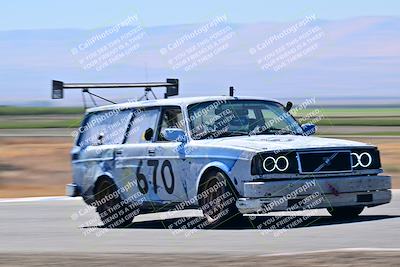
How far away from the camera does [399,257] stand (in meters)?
10.3

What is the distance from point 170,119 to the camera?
1541cm

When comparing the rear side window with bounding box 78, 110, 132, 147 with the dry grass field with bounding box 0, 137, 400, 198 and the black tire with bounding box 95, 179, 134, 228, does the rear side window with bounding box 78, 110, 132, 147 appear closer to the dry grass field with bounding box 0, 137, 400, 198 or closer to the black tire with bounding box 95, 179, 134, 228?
the black tire with bounding box 95, 179, 134, 228

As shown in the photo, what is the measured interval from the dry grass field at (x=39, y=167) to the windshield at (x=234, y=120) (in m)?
9.31

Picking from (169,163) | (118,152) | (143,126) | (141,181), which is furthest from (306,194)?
(118,152)

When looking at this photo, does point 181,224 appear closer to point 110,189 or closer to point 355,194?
point 110,189

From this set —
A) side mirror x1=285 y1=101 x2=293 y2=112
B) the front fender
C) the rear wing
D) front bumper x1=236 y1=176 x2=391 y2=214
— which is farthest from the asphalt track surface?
the rear wing

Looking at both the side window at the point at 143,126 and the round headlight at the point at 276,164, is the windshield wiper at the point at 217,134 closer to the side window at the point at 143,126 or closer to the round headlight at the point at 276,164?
the side window at the point at 143,126

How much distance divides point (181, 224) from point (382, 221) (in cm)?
263

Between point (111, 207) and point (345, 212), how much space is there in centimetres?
315

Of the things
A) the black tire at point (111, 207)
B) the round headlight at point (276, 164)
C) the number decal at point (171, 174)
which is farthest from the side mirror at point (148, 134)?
the round headlight at point (276, 164)

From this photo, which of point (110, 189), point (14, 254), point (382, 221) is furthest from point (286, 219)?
point (14, 254)

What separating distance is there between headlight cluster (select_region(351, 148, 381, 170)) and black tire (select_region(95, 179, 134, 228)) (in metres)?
3.28

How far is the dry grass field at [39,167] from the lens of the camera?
89.9 ft

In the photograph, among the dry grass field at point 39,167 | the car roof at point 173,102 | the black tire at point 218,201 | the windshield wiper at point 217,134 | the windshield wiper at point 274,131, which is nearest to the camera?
the black tire at point 218,201
